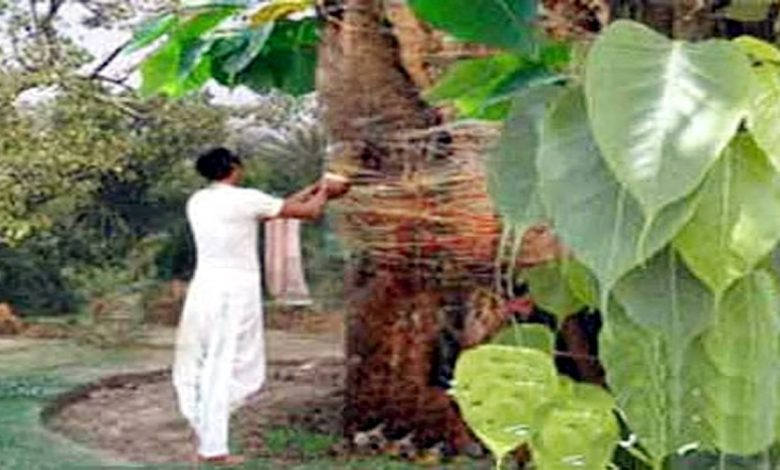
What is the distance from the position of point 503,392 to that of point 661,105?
139 mm

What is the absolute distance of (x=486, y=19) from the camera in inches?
26.2

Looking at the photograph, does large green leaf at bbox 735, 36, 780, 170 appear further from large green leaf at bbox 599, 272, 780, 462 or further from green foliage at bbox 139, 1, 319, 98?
green foliage at bbox 139, 1, 319, 98

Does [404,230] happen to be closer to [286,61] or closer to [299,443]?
[286,61]

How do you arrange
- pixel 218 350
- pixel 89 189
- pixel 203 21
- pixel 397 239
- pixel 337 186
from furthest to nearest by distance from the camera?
pixel 89 189 → pixel 218 350 → pixel 397 239 → pixel 337 186 → pixel 203 21

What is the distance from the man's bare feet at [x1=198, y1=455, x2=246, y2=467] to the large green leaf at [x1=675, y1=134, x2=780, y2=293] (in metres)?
3.61

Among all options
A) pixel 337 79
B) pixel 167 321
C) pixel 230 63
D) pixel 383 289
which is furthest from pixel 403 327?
pixel 167 321

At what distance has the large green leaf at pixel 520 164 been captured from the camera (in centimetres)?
59

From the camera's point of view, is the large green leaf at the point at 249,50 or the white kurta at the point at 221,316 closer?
the large green leaf at the point at 249,50

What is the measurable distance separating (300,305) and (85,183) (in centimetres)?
98

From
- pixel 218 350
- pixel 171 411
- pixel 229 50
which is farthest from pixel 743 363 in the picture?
pixel 171 411

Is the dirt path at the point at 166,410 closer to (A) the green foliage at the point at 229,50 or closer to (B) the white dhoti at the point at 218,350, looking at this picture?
(B) the white dhoti at the point at 218,350

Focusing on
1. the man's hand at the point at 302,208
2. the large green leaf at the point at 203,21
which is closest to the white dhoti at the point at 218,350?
the man's hand at the point at 302,208

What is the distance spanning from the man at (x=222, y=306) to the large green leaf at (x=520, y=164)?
9.59ft

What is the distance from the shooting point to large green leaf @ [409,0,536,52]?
2.18 ft
